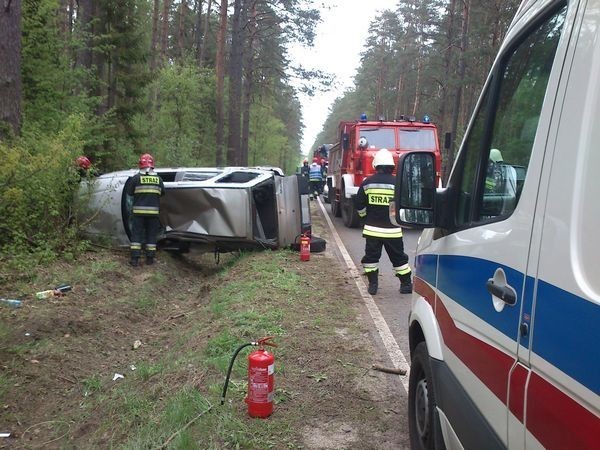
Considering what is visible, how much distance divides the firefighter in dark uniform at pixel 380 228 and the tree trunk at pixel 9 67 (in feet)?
18.1

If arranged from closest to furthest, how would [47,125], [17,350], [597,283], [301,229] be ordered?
[597,283] → [17,350] → [301,229] → [47,125]

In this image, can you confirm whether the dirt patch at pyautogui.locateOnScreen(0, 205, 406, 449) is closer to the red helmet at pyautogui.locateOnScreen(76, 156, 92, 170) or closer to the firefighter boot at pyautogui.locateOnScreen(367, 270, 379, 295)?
the firefighter boot at pyautogui.locateOnScreen(367, 270, 379, 295)

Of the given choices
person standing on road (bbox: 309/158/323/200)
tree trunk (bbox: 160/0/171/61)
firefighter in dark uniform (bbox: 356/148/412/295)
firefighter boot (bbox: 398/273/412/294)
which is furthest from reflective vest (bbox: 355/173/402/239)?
tree trunk (bbox: 160/0/171/61)

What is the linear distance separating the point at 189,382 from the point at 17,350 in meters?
2.12

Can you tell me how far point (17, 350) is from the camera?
17.1 feet

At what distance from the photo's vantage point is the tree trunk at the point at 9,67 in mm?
8125

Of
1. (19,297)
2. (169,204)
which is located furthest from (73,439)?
(169,204)

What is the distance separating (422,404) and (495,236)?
56.8 inches

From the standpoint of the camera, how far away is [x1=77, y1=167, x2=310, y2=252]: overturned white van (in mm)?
8594

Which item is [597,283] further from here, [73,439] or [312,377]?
[73,439]

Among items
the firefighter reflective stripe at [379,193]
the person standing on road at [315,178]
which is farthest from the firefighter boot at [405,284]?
the person standing on road at [315,178]

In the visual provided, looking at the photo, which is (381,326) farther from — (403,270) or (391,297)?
(403,270)

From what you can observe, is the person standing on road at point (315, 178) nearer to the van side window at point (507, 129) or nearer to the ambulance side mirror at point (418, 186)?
the ambulance side mirror at point (418, 186)

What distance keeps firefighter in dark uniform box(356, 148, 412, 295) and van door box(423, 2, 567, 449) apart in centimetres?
439
